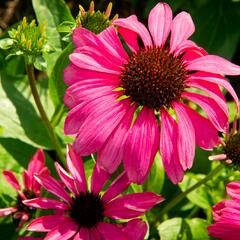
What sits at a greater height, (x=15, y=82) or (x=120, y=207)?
(x=15, y=82)

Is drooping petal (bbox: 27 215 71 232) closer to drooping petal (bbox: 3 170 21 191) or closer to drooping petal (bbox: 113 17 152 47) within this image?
drooping petal (bbox: 3 170 21 191)

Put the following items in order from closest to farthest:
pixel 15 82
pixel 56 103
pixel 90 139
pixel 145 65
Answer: pixel 90 139
pixel 145 65
pixel 56 103
pixel 15 82

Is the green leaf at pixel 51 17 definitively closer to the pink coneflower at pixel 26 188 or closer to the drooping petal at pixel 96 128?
the pink coneflower at pixel 26 188

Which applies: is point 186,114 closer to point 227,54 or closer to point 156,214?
point 156,214

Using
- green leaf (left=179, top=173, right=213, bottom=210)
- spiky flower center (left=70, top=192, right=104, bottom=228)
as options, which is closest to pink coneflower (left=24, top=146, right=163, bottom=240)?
spiky flower center (left=70, top=192, right=104, bottom=228)

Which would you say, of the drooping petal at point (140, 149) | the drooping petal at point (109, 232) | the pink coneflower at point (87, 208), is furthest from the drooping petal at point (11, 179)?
the drooping petal at point (140, 149)

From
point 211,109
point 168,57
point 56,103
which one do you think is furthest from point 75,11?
point 211,109

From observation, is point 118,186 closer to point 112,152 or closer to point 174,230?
point 112,152

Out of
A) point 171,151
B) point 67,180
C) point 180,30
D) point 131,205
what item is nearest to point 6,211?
point 67,180
